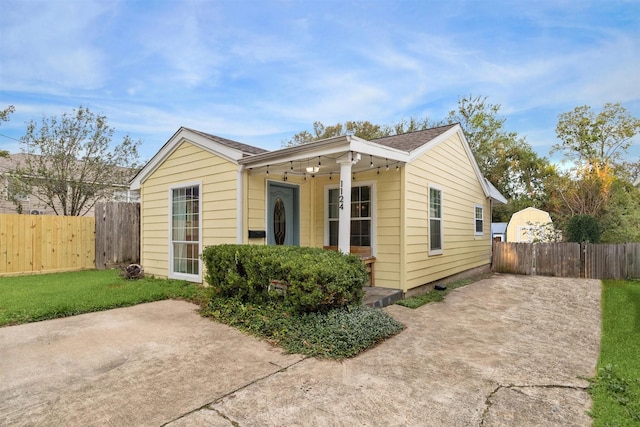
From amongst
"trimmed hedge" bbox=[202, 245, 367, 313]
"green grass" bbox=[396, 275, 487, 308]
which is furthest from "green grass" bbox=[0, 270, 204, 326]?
"green grass" bbox=[396, 275, 487, 308]

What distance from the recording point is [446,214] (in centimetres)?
844

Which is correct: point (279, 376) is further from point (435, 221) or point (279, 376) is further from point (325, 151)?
Answer: point (435, 221)

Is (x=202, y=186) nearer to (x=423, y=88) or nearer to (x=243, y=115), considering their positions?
(x=243, y=115)

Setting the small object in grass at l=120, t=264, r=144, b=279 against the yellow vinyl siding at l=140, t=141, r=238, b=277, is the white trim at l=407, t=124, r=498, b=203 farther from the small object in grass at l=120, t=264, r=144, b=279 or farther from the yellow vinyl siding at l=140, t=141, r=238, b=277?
the small object in grass at l=120, t=264, r=144, b=279

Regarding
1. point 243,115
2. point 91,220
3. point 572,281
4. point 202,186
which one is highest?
point 243,115

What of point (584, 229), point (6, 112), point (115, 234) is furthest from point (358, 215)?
point (6, 112)

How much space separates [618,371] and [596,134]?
21.8 metres

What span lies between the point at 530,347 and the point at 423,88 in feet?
35.2

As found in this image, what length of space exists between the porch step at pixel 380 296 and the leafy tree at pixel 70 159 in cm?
1305

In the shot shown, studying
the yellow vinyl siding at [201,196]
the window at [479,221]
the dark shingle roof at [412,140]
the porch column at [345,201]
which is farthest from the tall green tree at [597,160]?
the yellow vinyl siding at [201,196]

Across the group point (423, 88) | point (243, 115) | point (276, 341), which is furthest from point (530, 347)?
point (243, 115)

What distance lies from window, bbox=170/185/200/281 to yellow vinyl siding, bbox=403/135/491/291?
A: 178 inches

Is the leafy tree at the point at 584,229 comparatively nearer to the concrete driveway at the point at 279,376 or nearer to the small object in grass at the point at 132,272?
the concrete driveway at the point at 279,376

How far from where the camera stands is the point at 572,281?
9312 mm
